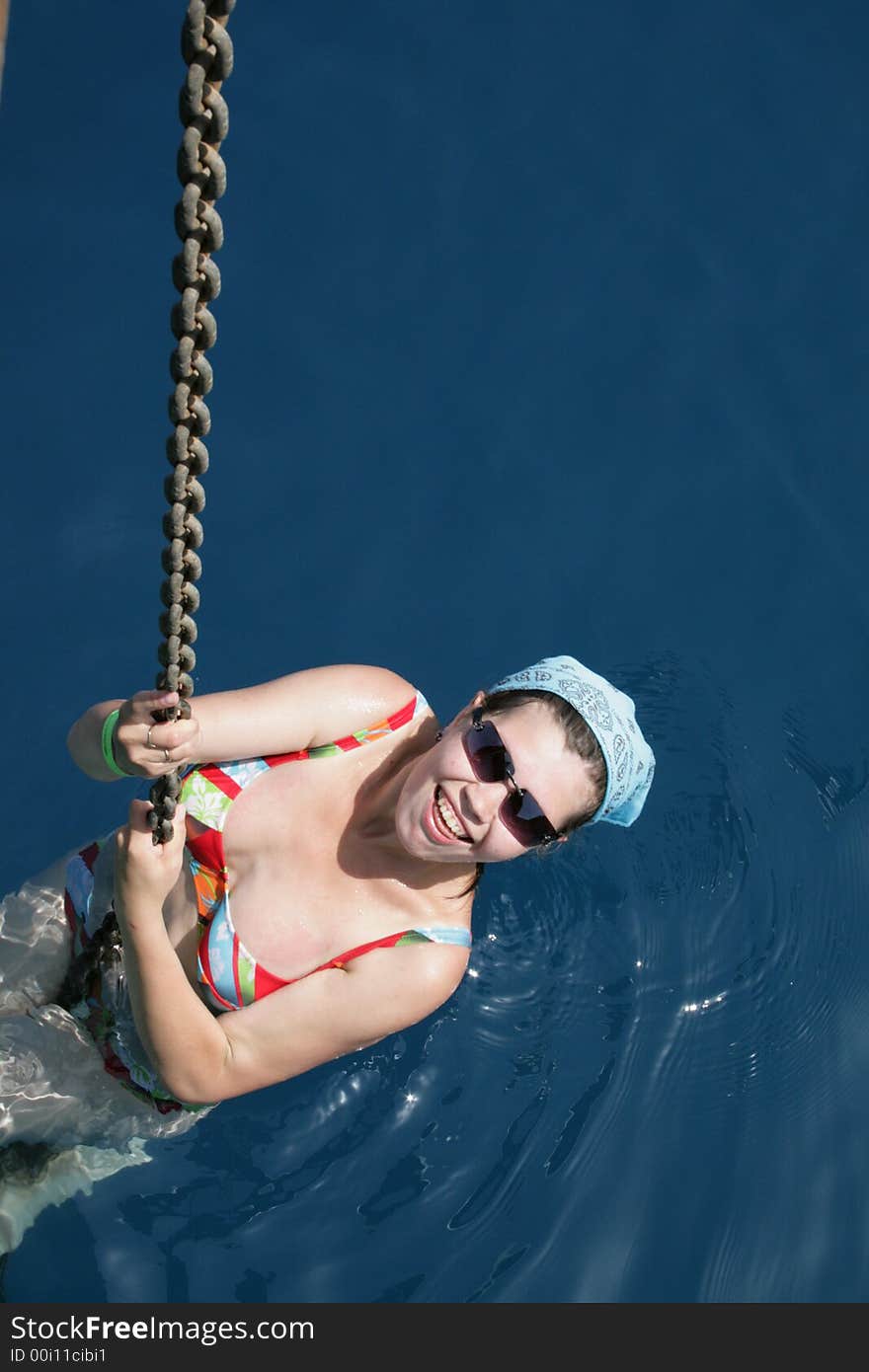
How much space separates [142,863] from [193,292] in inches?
50.8

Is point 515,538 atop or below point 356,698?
atop

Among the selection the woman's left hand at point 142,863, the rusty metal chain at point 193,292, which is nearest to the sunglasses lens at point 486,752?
the woman's left hand at point 142,863

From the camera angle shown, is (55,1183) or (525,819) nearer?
(525,819)

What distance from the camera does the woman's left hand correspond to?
2771mm

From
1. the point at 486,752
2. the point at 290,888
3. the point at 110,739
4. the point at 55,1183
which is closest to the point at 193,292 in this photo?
the point at 110,739

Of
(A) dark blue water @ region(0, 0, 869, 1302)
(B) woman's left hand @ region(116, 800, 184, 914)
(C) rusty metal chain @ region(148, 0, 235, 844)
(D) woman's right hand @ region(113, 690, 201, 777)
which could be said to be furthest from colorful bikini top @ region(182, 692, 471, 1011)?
(A) dark blue water @ region(0, 0, 869, 1302)

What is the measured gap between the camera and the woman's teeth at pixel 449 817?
332 cm

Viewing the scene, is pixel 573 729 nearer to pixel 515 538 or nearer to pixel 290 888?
pixel 290 888

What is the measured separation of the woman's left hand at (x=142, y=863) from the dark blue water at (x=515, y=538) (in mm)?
2135

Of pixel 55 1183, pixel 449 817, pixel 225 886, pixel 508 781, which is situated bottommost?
pixel 55 1183

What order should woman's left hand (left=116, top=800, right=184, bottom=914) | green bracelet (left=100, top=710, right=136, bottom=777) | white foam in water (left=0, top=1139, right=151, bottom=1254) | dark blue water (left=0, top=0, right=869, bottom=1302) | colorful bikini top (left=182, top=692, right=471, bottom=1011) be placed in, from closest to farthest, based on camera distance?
woman's left hand (left=116, top=800, right=184, bottom=914) → green bracelet (left=100, top=710, right=136, bottom=777) → colorful bikini top (left=182, top=692, right=471, bottom=1011) → white foam in water (left=0, top=1139, right=151, bottom=1254) → dark blue water (left=0, top=0, right=869, bottom=1302)

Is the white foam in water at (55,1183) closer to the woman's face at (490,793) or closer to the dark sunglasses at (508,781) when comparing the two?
the woman's face at (490,793)

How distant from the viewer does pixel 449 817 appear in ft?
10.9

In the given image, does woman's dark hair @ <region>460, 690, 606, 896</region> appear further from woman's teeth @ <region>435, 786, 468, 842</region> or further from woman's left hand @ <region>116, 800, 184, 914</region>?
woman's left hand @ <region>116, 800, 184, 914</region>
